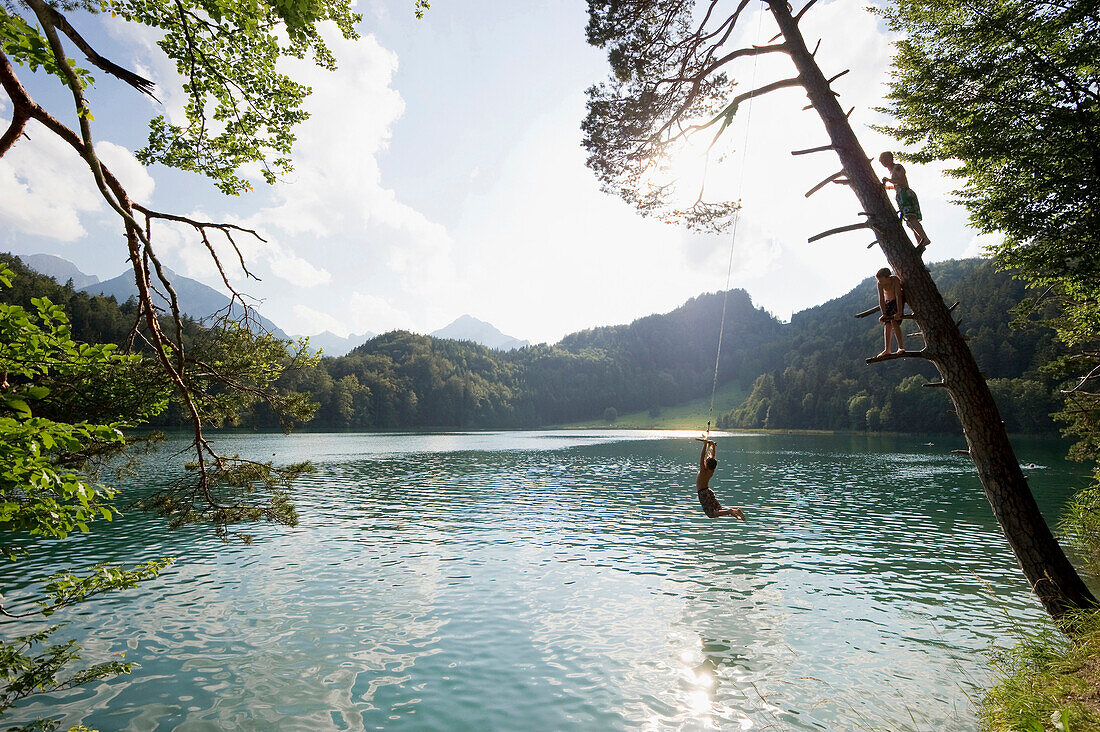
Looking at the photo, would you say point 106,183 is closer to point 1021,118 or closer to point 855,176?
point 855,176

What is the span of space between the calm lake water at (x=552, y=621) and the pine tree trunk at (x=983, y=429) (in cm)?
295

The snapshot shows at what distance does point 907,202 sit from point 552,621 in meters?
11.7

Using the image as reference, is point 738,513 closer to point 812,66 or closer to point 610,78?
point 812,66

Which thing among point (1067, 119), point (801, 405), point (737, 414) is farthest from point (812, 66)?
point (737, 414)

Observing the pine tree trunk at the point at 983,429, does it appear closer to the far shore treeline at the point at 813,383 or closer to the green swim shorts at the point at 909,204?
the green swim shorts at the point at 909,204

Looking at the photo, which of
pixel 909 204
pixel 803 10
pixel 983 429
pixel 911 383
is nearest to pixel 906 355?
pixel 983 429

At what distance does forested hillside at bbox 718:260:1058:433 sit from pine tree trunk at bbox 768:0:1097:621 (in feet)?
268

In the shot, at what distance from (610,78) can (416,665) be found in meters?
13.5

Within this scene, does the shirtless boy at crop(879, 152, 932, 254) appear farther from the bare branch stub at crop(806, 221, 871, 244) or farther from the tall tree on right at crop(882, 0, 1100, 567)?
the tall tree on right at crop(882, 0, 1100, 567)

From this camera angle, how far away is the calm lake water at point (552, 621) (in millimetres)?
9164

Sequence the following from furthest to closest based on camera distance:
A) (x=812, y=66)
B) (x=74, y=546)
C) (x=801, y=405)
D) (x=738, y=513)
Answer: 1. (x=801, y=405)
2. (x=74, y=546)
3. (x=738, y=513)
4. (x=812, y=66)

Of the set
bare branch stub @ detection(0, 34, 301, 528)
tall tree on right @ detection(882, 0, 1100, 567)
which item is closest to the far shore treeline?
bare branch stub @ detection(0, 34, 301, 528)

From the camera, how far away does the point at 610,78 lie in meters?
11.8

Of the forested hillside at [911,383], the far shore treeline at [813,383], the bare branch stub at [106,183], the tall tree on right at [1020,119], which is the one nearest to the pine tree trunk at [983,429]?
the tall tree on right at [1020,119]
